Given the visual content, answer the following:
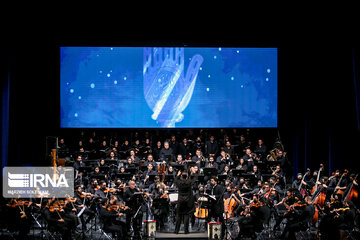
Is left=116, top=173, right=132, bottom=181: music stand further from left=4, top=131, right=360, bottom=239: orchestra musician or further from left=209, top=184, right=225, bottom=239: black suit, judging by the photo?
left=209, top=184, right=225, bottom=239: black suit

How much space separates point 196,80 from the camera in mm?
18172

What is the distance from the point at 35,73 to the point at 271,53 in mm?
8646

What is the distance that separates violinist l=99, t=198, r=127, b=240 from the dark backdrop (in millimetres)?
4778

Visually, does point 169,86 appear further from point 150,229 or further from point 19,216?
point 19,216

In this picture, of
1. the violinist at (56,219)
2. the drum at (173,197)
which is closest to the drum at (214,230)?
the drum at (173,197)

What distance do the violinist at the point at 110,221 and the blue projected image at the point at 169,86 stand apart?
6097 millimetres

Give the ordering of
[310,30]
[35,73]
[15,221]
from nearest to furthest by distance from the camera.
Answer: [15,221] < [310,30] < [35,73]

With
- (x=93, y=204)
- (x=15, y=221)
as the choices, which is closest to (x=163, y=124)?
(x=93, y=204)

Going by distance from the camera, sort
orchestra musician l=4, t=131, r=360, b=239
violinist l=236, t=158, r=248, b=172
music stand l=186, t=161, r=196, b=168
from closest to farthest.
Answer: orchestra musician l=4, t=131, r=360, b=239 < music stand l=186, t=161, r=196, b=168 < violinist l=236, t=158, r=248, b=172

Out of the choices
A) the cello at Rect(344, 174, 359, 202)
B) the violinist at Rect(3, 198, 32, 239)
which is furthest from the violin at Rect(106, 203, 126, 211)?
the cello at Rect(344, 174, 359, 202)

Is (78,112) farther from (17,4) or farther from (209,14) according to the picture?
(209,14)

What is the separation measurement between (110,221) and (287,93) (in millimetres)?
9230

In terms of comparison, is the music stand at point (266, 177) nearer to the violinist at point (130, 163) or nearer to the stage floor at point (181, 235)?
the stage floor at point (181, 235)

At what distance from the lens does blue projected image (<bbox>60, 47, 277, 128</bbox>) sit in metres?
18.0
